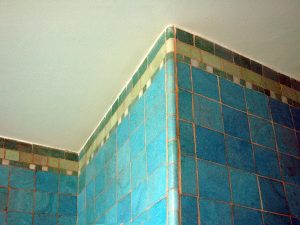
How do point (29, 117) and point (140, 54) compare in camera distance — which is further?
point (29, 117)

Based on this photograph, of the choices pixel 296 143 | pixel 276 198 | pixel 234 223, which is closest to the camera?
pixel 234 223

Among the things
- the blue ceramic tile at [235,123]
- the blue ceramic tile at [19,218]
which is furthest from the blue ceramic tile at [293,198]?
the blue ceramic tile at [19,218]

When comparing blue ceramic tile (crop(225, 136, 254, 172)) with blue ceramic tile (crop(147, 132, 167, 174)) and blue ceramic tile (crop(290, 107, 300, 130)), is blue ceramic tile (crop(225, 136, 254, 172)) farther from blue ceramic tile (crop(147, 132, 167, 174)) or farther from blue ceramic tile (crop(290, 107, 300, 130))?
blue ceramic tile (crop(290, 107, 300, 130))

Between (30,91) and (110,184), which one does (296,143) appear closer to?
(110,184)

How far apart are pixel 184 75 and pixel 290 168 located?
614 mm

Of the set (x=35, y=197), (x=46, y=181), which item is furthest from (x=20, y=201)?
(x=46, y=181)

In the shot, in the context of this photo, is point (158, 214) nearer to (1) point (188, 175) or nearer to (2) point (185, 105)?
(1) point (188, 175)

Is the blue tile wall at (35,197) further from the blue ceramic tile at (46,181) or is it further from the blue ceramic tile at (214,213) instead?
the blue ceramic tile at (214,213)

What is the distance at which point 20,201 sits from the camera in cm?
218

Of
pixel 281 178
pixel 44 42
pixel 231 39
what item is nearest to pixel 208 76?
pixel 231 39

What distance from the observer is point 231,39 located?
68.2 inches

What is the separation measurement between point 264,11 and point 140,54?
566mm

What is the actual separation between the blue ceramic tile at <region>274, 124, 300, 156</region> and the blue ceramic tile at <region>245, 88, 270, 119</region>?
0.27 ft

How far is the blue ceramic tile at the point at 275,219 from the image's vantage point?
146cm
